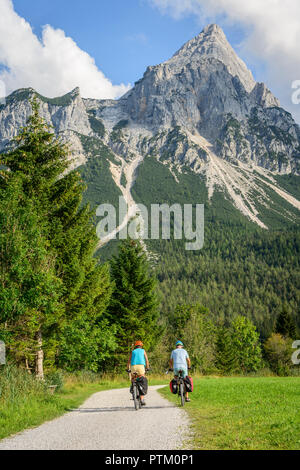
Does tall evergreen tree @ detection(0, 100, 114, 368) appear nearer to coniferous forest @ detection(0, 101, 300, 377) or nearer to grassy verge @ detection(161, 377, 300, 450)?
coniferous forest @ detection(0, 101, 300, 377)

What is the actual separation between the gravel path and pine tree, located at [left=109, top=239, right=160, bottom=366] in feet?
66.1

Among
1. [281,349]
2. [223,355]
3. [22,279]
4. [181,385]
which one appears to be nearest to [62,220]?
[22,279]

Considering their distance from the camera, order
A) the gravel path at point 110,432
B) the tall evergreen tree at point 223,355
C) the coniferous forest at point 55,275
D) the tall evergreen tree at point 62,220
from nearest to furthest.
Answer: the gravel path at point 110,432, the coniferous forest at point 55,275, the tall evergreen tree at point 62,220, the tall evergreen tree at point 223,355

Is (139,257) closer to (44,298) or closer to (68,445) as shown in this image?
(44,298)

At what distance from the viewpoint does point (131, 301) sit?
3159 centimetres

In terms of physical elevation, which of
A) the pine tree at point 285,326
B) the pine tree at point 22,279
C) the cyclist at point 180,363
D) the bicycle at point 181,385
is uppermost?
the pine tree at point 22,279

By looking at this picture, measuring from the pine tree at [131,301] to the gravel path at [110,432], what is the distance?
66.1 ft

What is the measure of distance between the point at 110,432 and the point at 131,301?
2390 cm

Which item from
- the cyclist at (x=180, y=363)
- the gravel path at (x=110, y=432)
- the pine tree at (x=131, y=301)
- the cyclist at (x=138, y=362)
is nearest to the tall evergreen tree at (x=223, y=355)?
the pine tree at (x=131, y=301)

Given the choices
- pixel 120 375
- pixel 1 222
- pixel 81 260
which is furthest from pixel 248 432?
pixel 120 375

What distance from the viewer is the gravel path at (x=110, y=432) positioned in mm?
6586

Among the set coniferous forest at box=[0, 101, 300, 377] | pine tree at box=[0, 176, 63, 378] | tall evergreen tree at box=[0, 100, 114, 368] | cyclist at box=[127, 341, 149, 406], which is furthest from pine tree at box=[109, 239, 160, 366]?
cyclist at box=[127, 341, 149, 406]

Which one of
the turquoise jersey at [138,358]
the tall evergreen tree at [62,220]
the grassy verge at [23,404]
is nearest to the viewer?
the grassy verge at [23,404]

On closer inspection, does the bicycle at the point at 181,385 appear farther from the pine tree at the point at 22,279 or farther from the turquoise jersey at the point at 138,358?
the pine tree at the point at 22,279
